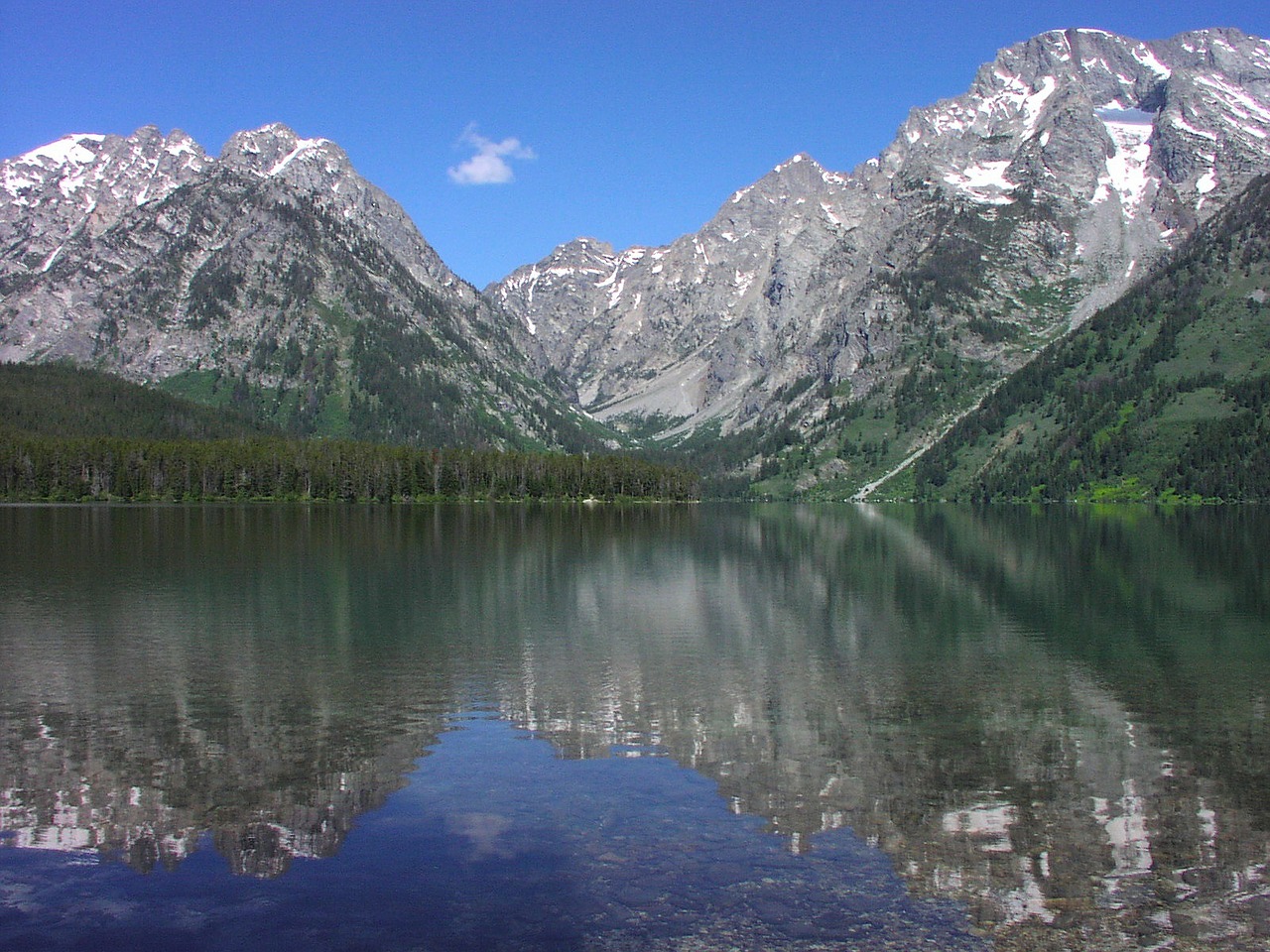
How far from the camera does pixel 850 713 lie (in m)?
32.9

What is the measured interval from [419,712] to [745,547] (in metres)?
84.2

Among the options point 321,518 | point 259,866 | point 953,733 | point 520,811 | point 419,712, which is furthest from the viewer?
point 321,518

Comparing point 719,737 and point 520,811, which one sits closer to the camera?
point 520,811

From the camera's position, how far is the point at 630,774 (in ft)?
86.5

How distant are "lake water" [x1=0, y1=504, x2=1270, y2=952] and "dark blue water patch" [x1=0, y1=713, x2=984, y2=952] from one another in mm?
77

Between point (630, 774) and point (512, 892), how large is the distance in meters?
7.94

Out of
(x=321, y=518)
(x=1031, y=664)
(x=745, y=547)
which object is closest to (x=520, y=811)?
(x=1031, y=664)

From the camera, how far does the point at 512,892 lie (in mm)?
18766

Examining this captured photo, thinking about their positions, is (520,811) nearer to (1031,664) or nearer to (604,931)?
(604,931)

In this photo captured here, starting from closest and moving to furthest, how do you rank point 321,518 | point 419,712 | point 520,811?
point 520,811, point 419,712, point 321,518

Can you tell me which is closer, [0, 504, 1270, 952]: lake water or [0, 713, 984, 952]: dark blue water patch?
[0, 713, 984, 952]: dark blue water patch

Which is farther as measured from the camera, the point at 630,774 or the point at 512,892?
the point at 630,774

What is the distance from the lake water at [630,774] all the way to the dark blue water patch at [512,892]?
0.25 feet

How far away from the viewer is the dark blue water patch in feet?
55.5
